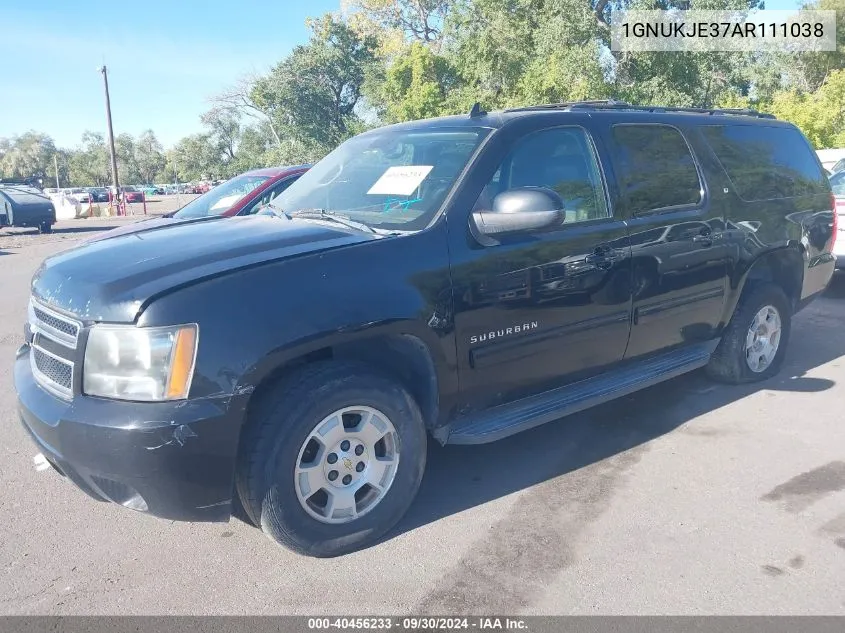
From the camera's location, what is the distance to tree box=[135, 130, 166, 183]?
97.4 m

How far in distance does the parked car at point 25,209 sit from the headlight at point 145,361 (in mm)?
21340

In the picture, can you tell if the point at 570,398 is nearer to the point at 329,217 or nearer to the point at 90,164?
the point at 329,217

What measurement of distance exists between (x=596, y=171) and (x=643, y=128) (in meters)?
0.63

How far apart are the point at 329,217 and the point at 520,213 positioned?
98 cm

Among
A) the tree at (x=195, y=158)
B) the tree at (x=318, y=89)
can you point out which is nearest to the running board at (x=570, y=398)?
the tree at (x=318, y=89)

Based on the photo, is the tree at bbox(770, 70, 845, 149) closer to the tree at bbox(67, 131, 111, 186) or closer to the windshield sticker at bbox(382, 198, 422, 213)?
the windshield sticker at bbox(382, 198, 422, 213)

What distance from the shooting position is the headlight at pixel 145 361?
2582 millimetres

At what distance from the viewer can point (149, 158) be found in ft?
321

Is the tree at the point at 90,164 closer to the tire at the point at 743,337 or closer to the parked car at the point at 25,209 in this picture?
the parked car at the point at 25,209

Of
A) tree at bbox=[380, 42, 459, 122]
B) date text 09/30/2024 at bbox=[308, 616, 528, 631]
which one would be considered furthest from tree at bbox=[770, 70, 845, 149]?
date text 09/30/2024 at bbox=[308, 616, 528, 631]

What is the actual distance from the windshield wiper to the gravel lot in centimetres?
144

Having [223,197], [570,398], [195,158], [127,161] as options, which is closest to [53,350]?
[570,398]

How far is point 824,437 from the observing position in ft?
14.2

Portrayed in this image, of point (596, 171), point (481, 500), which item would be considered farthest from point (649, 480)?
point (596, 171)
